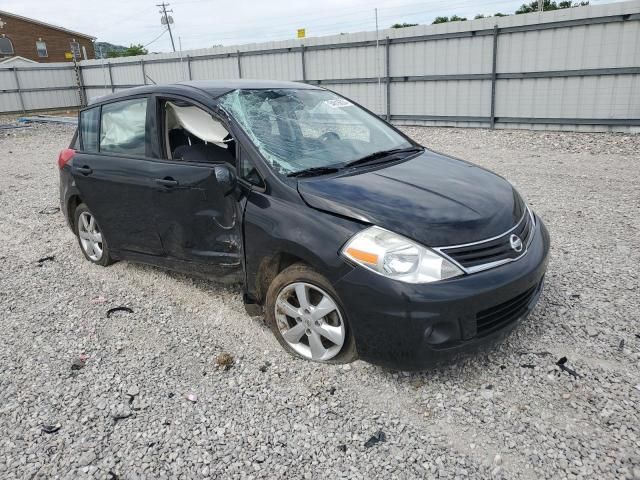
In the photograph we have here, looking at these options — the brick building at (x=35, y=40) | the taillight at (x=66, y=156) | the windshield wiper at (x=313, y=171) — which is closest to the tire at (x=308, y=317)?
the windshield wiper at (x=313, y=171)

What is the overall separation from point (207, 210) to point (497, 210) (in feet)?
6.07

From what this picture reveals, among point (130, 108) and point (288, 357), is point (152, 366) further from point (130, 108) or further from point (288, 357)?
point (130, 108)

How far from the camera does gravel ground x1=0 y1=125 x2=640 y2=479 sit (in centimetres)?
230

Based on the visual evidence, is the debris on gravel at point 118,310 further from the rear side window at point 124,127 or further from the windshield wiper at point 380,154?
the windshield wiper at point 380,154

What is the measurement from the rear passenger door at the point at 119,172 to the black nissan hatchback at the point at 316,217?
0.05ft

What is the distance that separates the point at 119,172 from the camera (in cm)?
399

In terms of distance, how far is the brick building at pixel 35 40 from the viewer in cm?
4581

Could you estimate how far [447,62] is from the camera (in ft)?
41.5

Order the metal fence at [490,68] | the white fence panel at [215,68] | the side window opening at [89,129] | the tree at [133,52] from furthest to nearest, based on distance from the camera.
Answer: the tree at [133,52] → the white fence panel at [215,68] → the metal fence at [490,68] → the side window opening at [89,129]

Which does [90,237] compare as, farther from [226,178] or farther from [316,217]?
[316,217]

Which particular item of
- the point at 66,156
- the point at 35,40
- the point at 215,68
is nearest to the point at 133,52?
the point at 35,40

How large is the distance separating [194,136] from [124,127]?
29.3 inches

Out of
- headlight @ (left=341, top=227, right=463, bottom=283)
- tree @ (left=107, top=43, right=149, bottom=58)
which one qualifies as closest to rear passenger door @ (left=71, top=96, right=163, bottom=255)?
headlight @ (left=341, top=227, right=463, bottom=283)

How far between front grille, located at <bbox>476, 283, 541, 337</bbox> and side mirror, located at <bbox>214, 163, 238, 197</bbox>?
165 cm
